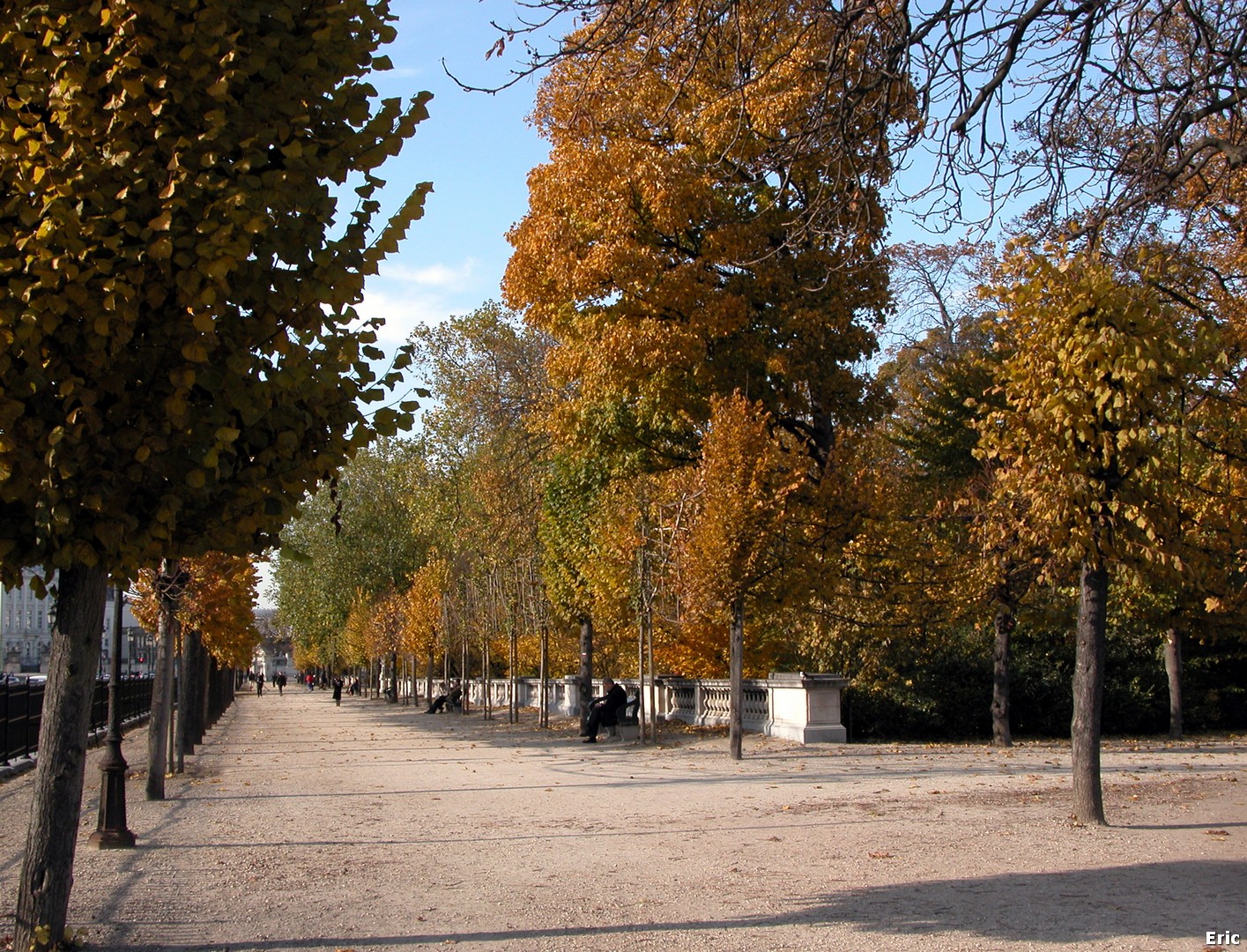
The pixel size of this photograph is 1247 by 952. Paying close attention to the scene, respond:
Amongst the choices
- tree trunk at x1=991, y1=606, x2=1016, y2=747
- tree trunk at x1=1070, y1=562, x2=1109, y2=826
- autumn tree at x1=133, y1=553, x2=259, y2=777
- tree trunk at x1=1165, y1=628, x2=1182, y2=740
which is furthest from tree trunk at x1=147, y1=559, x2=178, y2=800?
tree trunk at x1=1165, y1=628, x2=1182, y2=740

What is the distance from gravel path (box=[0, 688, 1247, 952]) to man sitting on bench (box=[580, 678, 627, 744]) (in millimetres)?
7466

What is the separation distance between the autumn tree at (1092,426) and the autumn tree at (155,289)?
6.95 metres

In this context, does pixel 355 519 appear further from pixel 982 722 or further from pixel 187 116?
pixel 187 116

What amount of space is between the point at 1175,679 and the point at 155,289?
28171mm

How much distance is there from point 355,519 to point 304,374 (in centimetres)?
5494

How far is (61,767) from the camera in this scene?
6.54 meters

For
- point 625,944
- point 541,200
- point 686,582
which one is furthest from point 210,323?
point 541,200

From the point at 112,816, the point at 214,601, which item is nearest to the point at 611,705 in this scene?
the point at 214,601

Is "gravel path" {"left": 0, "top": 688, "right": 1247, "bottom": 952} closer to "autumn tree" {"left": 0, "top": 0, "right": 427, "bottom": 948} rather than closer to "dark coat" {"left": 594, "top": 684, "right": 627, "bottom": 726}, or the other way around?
"autumn tree" {"left": 0, "top": 0, "right": 427, "bottom": 948}

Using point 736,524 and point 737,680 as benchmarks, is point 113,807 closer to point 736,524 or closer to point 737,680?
point 736,524

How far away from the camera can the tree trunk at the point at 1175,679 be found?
28359 mm

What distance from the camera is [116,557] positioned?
6242mm

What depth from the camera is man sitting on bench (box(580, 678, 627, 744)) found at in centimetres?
2672

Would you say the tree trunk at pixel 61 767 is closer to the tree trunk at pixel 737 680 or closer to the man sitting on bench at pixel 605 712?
the tree trunk at pixel 737 680
